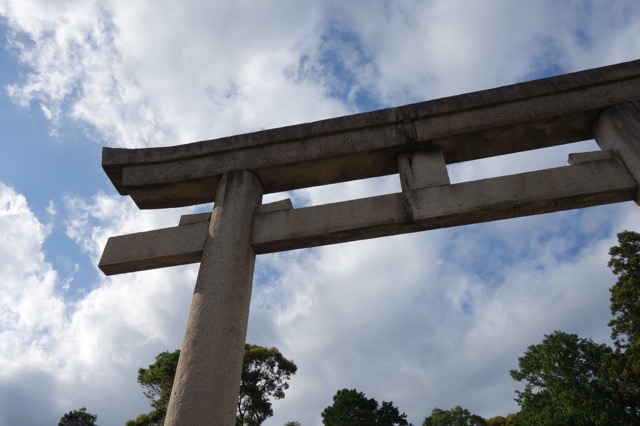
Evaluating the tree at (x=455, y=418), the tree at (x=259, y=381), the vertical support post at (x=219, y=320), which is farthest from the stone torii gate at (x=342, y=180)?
the tree at (x=455, y=418)

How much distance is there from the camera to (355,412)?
28844 mm

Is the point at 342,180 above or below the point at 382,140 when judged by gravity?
below

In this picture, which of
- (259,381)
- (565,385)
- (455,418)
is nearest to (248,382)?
(259,381)

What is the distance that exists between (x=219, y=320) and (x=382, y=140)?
2.64 metres

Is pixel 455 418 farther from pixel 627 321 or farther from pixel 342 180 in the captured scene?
pixel 342 180

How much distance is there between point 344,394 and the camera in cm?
2986

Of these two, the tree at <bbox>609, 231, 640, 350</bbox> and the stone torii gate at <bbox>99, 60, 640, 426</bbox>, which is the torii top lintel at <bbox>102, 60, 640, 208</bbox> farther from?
the tree at <bbox>609, 231, 640, 350</bbox>

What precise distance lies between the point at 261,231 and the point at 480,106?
2876 mm

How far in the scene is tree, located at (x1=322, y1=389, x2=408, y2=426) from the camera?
28688 millimetres

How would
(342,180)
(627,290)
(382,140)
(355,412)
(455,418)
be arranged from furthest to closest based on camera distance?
1. (455,418)
2. (355,412)
3. (627,290)
4. (342,180)
5. (382,140)

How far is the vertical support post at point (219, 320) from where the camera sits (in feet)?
10.6

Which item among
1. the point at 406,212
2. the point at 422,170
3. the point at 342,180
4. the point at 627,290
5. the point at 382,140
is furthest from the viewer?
the point at 627,290

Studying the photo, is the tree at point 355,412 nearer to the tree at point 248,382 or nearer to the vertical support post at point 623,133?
the tree at point 248,382

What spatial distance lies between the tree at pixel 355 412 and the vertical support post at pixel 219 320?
2821 centimetres
